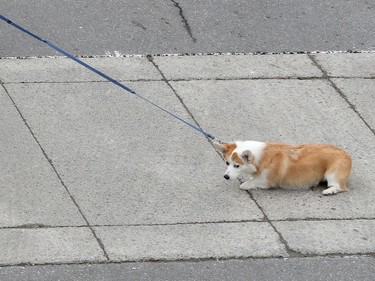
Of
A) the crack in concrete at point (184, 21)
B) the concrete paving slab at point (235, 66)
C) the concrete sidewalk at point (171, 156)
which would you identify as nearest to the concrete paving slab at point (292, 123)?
the concrete sidewalk at point (171, 156)

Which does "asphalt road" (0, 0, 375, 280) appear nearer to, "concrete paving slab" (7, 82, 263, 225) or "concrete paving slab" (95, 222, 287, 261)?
"concrete paving slab" (7, 82, 263, 225)

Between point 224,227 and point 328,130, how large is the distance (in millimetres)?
1798

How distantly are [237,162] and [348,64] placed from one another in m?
2.68

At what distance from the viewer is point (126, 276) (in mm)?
6102

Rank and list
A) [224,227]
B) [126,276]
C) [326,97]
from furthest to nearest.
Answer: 1. [326,97]
2. [224,227]
3. [126,276]

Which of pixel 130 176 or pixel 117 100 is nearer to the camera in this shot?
pixel 130 176

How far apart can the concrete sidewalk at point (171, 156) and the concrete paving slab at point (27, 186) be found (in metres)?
0.01

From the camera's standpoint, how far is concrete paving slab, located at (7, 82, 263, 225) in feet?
22.4

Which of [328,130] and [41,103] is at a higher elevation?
[328,130]

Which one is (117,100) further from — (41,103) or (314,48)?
(314,48)

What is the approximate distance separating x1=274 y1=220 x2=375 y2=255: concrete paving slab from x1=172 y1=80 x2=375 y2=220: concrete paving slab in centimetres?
11

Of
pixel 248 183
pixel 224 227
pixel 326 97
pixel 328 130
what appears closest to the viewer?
pixel 224 227

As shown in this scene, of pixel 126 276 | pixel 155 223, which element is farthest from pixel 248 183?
pixel 126 276

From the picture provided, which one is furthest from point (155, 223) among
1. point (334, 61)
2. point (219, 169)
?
point (334, 61)
